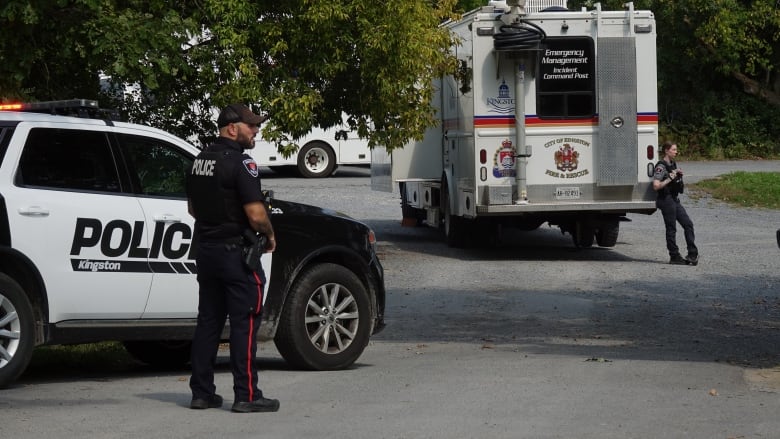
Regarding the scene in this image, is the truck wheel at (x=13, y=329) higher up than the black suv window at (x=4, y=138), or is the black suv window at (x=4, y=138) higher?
the black suv window at (x=4, y=138)

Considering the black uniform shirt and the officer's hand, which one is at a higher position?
the black uniform shirt

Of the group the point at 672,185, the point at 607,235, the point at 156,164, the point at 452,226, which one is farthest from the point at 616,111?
the point at 156,164

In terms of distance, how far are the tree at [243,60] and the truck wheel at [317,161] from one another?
1655cm

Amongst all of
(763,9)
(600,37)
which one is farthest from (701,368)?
(763,9)

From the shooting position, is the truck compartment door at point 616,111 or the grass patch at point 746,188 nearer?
the truck compartment door at point 616,111

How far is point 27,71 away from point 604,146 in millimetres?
8565

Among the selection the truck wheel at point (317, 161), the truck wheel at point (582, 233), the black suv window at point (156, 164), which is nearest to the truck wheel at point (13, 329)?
the black suv window at point (156, 164)

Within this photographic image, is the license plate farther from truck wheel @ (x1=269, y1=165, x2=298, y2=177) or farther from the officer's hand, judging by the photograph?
truck wheel @ (x1=269, y1=165, x2=298, y2=177)

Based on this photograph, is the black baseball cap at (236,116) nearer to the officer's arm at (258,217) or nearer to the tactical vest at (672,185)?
the officer's arm at (258,217)

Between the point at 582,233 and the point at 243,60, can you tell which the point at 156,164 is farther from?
the point at 582,233

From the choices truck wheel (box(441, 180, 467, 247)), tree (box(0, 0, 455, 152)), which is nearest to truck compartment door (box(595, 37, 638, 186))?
tree (box(0, 0, 455, 152))

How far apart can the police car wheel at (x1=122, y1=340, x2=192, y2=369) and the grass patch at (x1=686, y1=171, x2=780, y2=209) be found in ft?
61.2

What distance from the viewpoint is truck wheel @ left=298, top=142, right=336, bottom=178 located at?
35219 mm

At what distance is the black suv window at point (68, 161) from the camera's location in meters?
8.62
